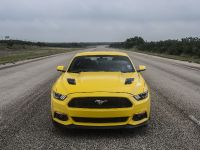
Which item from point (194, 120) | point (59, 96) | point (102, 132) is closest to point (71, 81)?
point (59, 96)

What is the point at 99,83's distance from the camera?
6.44m

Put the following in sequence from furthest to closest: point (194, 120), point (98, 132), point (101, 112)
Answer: point (194, 120) → point (98, 132) → point (101, 112)

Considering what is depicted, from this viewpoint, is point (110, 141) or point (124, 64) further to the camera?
point (124, 64)

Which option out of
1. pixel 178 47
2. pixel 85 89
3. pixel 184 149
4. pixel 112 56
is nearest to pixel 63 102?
pixel 85 89

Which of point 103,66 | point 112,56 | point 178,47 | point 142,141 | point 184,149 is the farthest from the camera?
point 178,47

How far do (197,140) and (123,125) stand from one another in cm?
120

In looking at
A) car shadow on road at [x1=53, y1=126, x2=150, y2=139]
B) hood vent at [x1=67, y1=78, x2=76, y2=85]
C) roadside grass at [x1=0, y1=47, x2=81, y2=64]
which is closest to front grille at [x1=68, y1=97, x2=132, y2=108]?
car shadow on road at [x1=53, y1=126, x2=150, y2=139]

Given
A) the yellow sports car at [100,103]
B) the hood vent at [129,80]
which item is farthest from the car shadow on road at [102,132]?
the hood vent at [129,80]

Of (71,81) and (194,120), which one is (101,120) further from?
(194,120)

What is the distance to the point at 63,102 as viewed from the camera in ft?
20.0

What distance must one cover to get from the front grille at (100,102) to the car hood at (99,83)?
0.19 meters

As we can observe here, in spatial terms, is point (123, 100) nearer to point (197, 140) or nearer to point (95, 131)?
point (95, 131)

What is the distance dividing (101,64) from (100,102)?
219cm

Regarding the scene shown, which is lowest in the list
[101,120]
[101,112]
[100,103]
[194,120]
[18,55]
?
[18,55]
